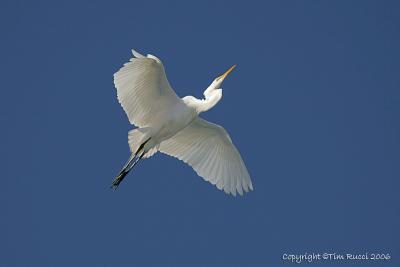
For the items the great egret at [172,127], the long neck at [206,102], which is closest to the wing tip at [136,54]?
the great egret at [172,127]

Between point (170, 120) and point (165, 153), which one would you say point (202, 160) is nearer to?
point (165, 153)

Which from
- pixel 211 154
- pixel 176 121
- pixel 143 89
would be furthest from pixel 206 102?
pixel 211 154

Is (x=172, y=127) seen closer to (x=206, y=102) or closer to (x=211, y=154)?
(x=206, y=102)

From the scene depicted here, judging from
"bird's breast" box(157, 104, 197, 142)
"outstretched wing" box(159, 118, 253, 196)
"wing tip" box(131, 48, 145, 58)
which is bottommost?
"outstretched wing" box(159, 118, 253, 196)

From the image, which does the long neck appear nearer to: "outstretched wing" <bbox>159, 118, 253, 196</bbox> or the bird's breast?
the bird's breast

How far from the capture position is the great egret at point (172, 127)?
42.3 feet

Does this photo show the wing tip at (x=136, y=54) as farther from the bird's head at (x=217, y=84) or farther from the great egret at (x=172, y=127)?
the bird's head at (x=217, y=84)

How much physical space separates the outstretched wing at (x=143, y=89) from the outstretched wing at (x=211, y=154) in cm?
121

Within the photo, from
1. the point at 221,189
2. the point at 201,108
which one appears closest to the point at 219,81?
the point at 201,108

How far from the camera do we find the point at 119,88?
1298 cm

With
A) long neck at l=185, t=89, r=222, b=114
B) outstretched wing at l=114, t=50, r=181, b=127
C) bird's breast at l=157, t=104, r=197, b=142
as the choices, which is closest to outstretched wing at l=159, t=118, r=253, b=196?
long neck at l=185, t=89, r=222, b=114

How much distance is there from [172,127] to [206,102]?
0.72m

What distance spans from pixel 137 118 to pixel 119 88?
Result: 0.92m

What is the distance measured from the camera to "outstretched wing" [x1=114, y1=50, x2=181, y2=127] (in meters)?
12.6
